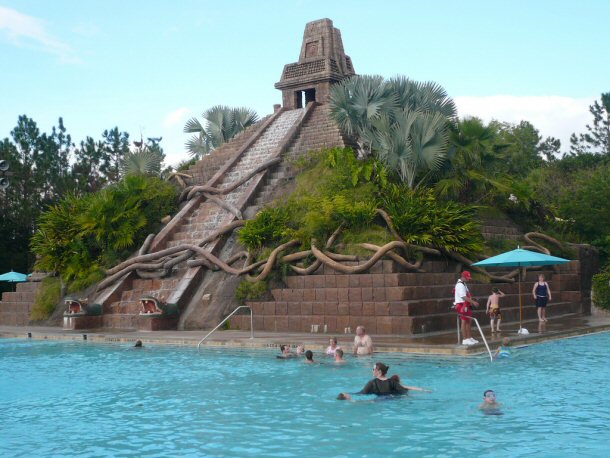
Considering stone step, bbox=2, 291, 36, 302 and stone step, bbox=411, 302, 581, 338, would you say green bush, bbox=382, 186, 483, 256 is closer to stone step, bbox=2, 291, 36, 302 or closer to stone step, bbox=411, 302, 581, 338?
stone step, bbox=411, 302, 581, 338

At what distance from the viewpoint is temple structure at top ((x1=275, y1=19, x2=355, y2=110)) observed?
3553 cm

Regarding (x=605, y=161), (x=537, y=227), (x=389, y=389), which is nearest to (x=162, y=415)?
(x=389, y=389)

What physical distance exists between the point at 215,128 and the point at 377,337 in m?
22.2

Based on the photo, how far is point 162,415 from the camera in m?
10.8

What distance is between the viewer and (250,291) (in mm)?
21703

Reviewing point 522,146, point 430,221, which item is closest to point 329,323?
point 430,221

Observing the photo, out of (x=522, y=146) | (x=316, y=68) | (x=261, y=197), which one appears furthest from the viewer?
(x=522, y=146)

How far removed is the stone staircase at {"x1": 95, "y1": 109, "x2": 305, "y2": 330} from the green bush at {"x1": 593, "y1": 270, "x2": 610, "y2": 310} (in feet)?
37.4

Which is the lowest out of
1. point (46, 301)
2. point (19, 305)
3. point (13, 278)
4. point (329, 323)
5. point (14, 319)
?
point (329, 323)

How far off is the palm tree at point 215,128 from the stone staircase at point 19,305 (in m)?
12.7

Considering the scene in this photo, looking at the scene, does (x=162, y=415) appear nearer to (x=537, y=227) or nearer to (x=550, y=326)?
(x=550, y=326)

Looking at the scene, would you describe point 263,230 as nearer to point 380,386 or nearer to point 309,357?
point 309,357

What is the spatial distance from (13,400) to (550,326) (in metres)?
13.1

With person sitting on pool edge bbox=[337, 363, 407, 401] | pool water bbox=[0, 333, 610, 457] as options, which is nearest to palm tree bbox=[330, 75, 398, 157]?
pool water bbox=[0, 333, 610, 457]
